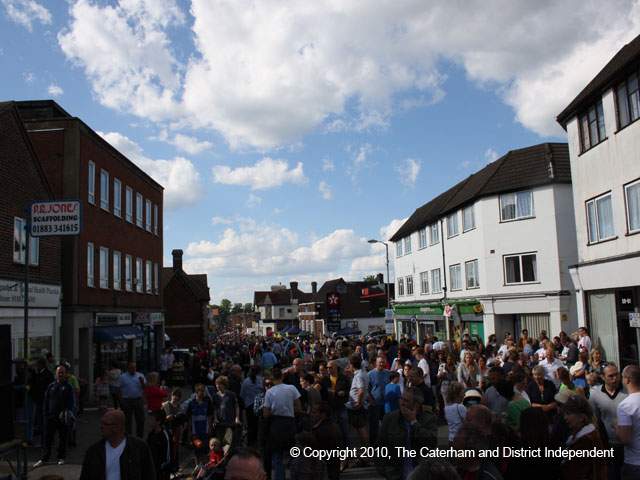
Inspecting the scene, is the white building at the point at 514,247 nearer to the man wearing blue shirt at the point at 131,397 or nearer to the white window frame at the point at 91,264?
the white window frame at the point at 91,264

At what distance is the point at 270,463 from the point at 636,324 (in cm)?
1140

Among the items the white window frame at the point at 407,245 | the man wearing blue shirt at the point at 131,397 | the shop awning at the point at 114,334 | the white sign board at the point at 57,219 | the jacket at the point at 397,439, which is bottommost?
the man wearing blue shirt at the point at 131,397

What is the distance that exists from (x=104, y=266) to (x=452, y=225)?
20591mm

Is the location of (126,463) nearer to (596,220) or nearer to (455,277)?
(596,220)

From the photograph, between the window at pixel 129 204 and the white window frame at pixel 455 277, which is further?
the white window frame at pixel 455 277

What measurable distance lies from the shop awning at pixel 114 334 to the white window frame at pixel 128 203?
18.0 ft

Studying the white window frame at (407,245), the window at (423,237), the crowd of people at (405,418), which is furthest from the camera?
the white window frame at (407,245)

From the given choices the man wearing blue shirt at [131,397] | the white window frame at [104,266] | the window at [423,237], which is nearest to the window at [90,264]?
the white window frame at [104,266]

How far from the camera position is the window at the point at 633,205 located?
1558cm

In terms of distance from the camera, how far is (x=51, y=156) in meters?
20.6

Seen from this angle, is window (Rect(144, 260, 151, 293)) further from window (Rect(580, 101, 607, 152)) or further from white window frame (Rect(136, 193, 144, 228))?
window (Rect(580, 101, 607, 152))

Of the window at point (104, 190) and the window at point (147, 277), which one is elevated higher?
the window at point (104, 190)

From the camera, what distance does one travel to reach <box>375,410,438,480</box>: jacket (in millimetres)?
5492

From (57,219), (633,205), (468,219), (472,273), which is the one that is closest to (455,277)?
(472,273)
